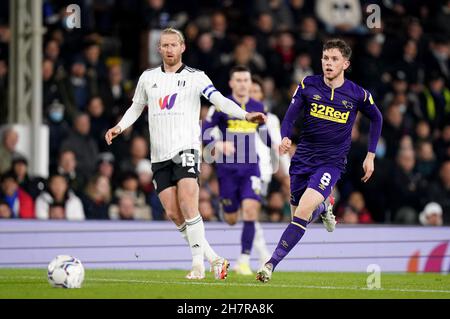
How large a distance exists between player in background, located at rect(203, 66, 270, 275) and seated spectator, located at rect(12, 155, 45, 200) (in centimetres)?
315

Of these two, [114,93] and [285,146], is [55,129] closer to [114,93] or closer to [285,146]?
[114,93]

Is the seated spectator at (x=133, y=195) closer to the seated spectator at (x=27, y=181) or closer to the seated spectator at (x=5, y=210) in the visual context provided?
the seated spectator at (x=27, y=181)

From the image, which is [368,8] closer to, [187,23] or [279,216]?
[187,23]

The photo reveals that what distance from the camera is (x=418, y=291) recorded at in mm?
11992

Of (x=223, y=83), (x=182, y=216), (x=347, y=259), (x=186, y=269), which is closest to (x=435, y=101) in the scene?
(x=223, y=83)

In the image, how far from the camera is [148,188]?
63.3 ft

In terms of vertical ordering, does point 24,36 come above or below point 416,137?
above

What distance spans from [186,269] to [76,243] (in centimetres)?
164

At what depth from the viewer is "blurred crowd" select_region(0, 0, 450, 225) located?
18766 millimetres

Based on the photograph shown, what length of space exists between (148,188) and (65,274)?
7.93m

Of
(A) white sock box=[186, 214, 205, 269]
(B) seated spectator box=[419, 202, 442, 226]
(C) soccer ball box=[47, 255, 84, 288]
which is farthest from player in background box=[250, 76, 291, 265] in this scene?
(C) soccer ball box=[47, 255, 84, 288]

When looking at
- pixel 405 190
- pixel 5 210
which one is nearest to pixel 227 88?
pixel 405 190

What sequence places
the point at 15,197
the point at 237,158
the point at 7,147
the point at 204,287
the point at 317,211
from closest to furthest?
the point at 204,287 → the point at 317,211 → the point at 237,158 → the point at 15,197 → the point at 7,147

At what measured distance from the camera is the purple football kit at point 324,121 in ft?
41.1
